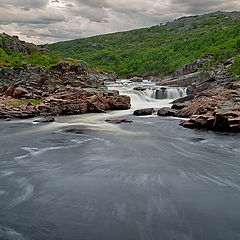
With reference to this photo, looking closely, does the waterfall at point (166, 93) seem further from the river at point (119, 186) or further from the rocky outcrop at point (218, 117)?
the river at point (119, 186)

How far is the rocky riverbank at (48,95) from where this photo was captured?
2625 cm

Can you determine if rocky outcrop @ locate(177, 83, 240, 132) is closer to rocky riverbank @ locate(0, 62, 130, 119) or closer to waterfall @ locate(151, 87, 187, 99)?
rocky riverbank @ locate(0, 62, 130, 119)

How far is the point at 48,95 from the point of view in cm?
2995

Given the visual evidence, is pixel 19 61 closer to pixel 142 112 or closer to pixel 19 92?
pixel 19 92

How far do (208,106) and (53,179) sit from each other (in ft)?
55.0

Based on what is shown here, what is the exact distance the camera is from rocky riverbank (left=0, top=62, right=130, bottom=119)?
26250 millimetres

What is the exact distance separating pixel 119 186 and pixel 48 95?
22988 mm

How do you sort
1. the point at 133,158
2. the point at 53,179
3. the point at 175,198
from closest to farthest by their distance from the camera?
the point at 175,198 < the point at 53,179 < the point at 133,158

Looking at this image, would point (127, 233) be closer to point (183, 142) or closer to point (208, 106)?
point (183, 142)

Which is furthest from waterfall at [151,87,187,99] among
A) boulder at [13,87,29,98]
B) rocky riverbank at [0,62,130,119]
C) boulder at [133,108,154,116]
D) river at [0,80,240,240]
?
river at [0,80,240,240]

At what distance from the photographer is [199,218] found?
7.51 m

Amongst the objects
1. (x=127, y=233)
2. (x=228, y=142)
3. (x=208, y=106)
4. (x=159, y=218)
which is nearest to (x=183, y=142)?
(x=228, y=142)

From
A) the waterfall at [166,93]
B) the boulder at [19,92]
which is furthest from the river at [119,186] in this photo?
the waterfall at [166,93]

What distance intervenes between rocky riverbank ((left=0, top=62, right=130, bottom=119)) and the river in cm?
755
